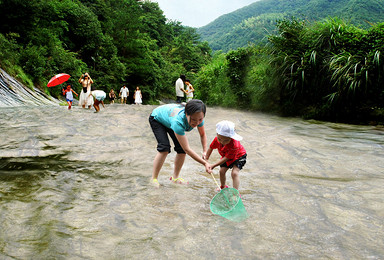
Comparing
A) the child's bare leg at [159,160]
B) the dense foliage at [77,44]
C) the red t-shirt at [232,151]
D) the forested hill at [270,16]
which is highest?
the forested hill at [270,16]

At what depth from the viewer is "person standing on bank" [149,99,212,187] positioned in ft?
10.6

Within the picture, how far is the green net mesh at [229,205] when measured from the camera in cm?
300

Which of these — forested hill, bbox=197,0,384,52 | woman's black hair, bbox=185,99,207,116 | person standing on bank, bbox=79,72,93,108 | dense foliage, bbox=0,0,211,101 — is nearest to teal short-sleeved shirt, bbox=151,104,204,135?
woman's black hair, bbox=185,99,207,116

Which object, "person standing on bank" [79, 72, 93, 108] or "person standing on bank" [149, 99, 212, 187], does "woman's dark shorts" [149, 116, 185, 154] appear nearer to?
"person standing on bank" [149, 99, 212, 187]

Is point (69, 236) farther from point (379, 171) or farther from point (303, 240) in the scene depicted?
point (379, 171)

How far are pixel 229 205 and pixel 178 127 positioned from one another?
996mm

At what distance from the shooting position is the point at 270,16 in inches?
3686

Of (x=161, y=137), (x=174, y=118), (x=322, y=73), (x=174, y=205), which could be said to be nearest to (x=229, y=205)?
(x=174, y=205)

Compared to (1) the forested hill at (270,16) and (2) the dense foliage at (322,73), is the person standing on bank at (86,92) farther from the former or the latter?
(1) the forested hill at (270,16)

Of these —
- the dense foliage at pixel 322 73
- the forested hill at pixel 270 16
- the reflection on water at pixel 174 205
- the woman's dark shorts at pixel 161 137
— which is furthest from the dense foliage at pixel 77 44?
the woman's dark shorts at pixel 161 137

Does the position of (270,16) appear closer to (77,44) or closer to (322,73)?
(77,44)

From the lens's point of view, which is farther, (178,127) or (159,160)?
(159,160)

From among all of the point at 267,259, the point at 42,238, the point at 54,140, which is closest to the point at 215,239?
the point at 267,259

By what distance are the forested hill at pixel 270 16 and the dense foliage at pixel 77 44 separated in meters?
12.6
